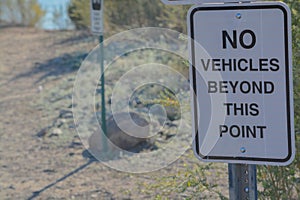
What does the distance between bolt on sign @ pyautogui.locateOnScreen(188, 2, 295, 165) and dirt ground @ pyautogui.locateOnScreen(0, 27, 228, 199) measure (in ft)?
6.09

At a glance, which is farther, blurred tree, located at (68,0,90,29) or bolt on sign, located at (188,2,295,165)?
blurred tree, located at (68,0,90,29)

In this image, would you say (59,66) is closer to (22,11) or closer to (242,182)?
(22,11)

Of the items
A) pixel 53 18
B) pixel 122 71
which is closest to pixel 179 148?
pixel 122 71

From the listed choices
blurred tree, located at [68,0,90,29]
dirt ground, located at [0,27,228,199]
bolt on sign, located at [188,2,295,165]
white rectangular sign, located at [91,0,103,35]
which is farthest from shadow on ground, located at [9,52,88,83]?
bolt on sign, located at [188,2,295,165]

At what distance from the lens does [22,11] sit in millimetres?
23484

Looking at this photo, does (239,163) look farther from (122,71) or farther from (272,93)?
(122,71)

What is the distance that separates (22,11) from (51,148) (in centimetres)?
1625

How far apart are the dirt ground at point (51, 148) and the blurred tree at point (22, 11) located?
7628mm

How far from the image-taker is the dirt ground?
20.6 feet

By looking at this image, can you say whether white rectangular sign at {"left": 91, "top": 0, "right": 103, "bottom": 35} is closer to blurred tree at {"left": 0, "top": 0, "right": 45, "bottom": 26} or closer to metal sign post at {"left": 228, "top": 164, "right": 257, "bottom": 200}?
metal sign post at {"left": 228, "top": 164, "right": 257, "bottom": 200}

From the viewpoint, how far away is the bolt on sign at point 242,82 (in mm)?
2104

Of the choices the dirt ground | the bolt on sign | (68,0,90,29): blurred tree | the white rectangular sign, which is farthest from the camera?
(68,0,90,29): blurred tree

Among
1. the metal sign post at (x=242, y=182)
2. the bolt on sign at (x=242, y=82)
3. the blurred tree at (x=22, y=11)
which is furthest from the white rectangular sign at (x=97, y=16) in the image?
the blurred tree at (x=22, y=11)

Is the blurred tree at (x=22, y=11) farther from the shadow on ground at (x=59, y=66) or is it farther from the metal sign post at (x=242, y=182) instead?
the metal sign post at (x=242, y=182)
